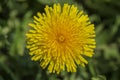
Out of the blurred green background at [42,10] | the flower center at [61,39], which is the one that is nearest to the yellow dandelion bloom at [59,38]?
the flower center at [61,39]

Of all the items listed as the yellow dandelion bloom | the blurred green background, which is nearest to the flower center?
the yellow dandelion bloom

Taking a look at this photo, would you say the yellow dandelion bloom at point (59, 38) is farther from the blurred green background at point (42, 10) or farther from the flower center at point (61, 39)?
the blurred green background at point (42, 10)

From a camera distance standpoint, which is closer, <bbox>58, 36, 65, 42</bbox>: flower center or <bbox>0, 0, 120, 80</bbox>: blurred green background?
<bbox>58, 36, 65, 42</bbox>: flower center

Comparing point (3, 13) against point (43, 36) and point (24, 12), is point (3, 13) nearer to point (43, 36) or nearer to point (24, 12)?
point (24, 12)

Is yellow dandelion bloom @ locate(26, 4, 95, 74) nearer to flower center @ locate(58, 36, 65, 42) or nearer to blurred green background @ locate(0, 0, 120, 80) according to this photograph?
flower center @ locate(58, 36, 65, 42)

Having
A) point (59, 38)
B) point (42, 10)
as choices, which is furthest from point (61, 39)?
point (42, 10)
